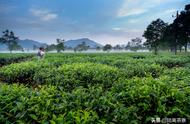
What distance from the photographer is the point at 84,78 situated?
8820mm

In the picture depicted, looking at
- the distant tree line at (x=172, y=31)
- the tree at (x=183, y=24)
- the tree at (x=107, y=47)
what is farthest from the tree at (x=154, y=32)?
the tree at (x=107, y=47)

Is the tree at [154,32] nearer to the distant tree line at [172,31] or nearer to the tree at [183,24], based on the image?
the distant tree line at [172,31]

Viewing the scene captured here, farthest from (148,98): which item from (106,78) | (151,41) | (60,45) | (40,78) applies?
(60,45)

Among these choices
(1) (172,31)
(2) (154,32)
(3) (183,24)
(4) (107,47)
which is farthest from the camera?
(4) (107,47)

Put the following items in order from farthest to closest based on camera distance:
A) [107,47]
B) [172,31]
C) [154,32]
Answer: [107,47]
[154,32]
[172,31]

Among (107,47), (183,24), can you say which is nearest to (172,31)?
(183,24)

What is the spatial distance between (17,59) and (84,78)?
98.3 ft

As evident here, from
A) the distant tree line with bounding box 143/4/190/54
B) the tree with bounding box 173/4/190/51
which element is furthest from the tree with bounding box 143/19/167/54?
the tree with bounding box 173/4/190/51

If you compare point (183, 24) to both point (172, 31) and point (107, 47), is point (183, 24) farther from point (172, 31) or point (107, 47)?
point (107, 47)

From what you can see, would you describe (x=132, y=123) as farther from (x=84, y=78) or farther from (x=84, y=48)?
(x=84, y=48)

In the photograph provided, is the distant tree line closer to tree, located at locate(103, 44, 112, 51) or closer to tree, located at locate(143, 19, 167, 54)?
tree, located at locate(143, 19, 167, 54)

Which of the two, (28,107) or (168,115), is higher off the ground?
(28,107)

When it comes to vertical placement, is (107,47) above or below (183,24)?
below

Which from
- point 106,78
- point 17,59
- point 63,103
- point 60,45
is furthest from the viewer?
point 60,45
